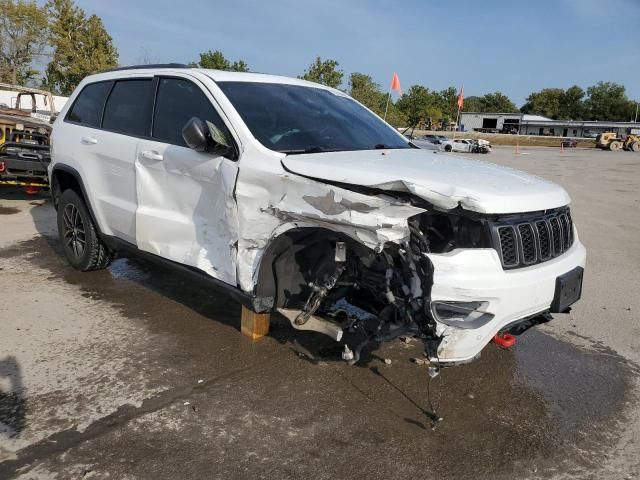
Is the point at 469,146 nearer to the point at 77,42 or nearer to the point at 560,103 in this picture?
the point at 77,42

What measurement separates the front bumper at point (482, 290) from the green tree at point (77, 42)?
36.1m

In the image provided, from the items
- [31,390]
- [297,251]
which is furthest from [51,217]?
[297,251]

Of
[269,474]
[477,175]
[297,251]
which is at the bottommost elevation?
[269,474]

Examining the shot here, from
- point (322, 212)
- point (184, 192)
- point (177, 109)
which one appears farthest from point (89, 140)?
point (322, 212)

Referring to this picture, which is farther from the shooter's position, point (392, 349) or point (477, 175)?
point (392, 349)

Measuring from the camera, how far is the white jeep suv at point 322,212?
9.23ft

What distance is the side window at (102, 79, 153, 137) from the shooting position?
4.45 metres

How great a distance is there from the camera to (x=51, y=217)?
8484mm

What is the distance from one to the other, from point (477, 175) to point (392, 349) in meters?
1.62

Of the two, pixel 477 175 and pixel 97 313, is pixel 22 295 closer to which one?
pixel 97 313

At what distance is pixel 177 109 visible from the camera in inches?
165

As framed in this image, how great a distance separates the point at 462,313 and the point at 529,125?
106284 mm

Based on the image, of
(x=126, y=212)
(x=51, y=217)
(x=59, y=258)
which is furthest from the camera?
(x=51, y=217)

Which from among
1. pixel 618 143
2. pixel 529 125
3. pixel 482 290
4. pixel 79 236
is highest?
pixel 529 125
